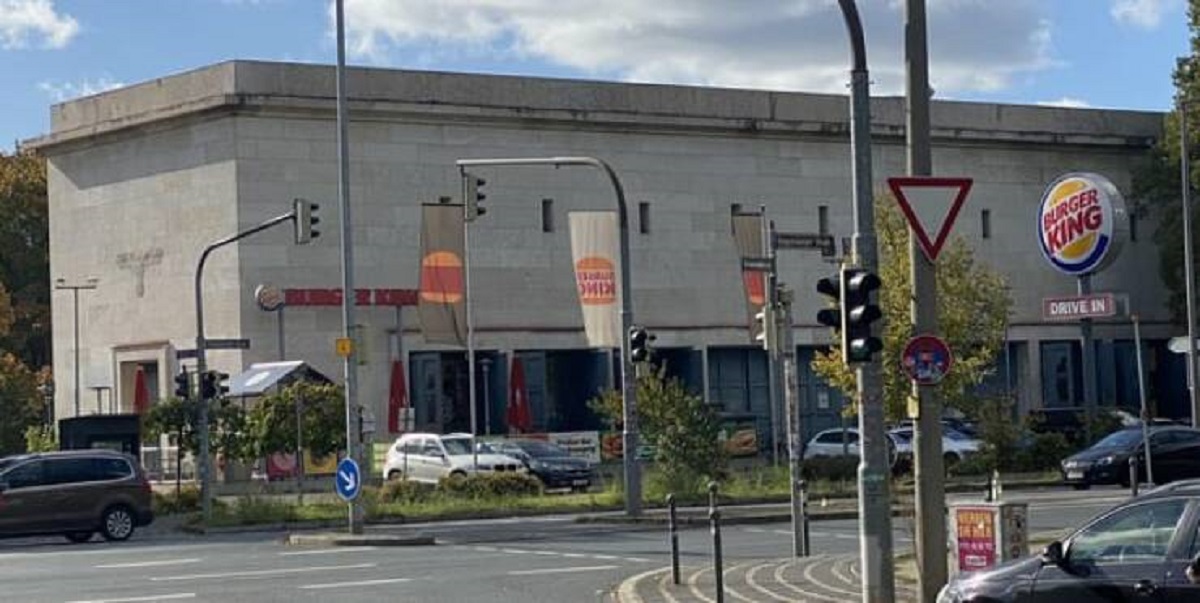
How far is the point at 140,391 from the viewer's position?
219 ft

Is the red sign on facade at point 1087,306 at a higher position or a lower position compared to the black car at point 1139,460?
higher

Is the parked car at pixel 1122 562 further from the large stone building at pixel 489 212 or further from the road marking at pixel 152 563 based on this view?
the large stone building at pixel 489 212

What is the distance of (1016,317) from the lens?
3093 inches

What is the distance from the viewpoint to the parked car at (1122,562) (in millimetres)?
12781

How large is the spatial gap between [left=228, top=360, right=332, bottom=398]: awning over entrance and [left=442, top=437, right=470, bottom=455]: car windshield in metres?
3.76

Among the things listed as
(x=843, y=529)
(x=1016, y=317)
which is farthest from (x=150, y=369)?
(x=843, y=529)

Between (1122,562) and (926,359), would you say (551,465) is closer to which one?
(926,359)

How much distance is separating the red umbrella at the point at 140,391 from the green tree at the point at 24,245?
2324 centimetres

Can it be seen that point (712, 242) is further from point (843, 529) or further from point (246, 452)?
point (843, 529)

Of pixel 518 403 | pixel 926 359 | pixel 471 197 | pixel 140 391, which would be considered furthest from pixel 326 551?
pixel 140 391

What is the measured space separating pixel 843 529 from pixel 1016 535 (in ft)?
54.6

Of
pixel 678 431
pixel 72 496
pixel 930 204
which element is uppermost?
pixel 930 204

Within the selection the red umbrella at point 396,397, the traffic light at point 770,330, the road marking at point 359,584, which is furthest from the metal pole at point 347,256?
the red umbrella at point 396,397

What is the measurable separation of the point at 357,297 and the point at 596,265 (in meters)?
13.8
